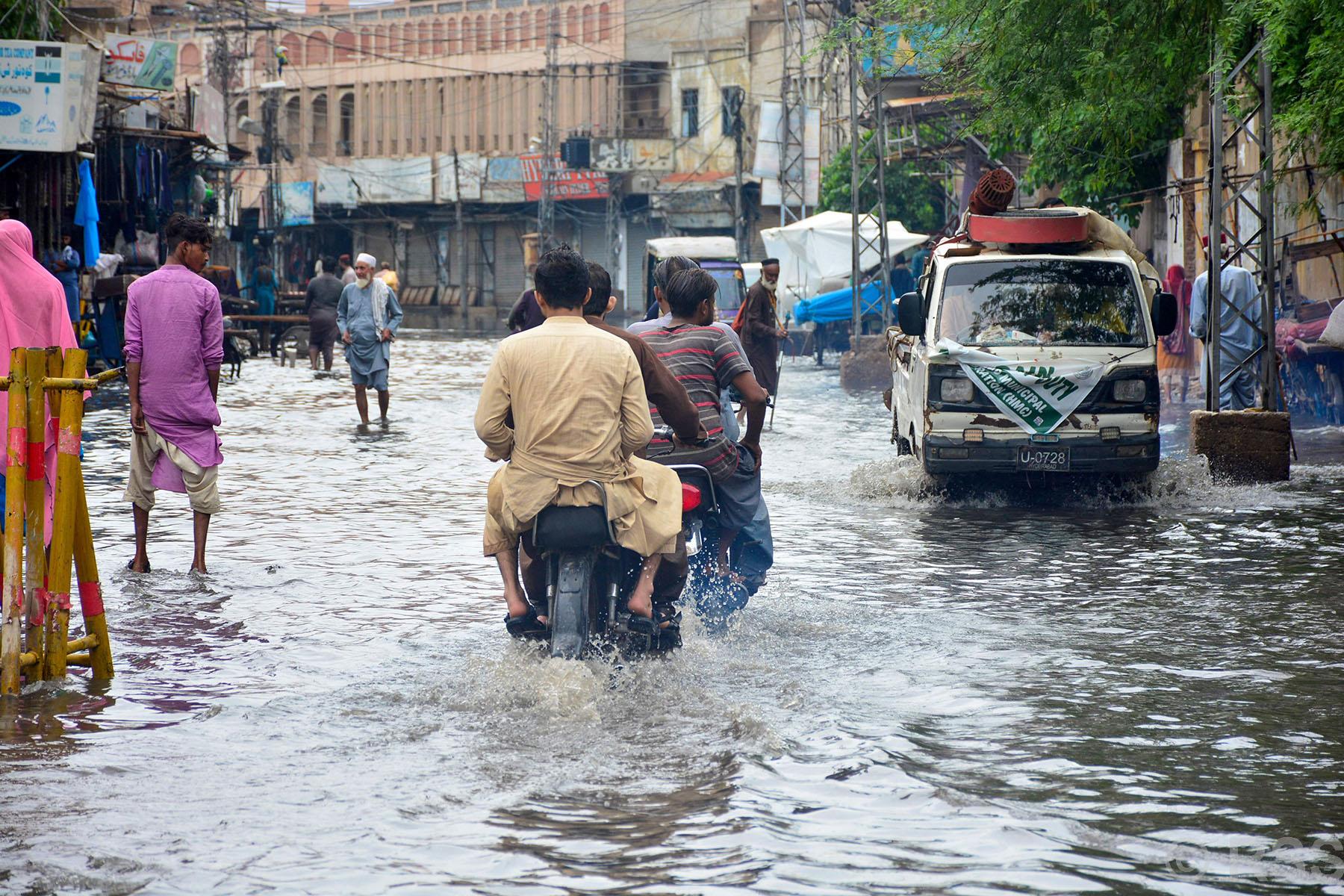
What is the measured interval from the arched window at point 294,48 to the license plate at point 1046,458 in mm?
61733

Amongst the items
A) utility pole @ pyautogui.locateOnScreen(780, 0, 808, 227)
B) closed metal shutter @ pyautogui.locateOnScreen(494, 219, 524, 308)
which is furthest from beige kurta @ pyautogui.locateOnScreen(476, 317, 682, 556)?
closed metal shutter @ pyautogui.locateOnScreen(494, 219, 524, 308)

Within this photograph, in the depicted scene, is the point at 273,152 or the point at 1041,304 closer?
the point at 1041,304

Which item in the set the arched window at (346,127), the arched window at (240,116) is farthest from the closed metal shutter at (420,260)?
the arched window at (240,116)

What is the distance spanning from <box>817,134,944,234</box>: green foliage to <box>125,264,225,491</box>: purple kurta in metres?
32.5

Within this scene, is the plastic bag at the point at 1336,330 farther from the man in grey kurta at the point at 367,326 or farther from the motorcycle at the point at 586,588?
the motorcycle at the point at 586,588

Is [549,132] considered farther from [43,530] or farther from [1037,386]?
[43,530]

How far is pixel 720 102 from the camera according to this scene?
5825cm

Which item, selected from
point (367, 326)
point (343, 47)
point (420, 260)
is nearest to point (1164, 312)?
point (367, 326)

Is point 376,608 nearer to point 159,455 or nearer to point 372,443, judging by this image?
point 159,455

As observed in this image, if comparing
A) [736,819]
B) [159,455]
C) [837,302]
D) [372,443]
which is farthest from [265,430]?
[837,302]

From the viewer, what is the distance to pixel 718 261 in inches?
1433

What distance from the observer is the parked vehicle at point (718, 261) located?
35.0 meters

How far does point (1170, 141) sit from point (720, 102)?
35902 millimetres

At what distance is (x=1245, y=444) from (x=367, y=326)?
902 cm
